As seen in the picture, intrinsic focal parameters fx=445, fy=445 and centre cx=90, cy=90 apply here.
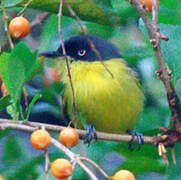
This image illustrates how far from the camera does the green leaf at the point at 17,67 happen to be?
1860mm

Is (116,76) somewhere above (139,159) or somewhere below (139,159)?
above

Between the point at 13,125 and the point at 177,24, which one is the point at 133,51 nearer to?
the point at 177,24

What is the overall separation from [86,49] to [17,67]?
154 cm

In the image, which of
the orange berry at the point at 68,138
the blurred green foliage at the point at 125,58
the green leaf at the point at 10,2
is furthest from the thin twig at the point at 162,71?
the green leaf at the point at 10,2

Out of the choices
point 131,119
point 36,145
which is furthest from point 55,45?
point 36,145

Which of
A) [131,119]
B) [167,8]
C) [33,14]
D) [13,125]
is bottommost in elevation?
[131,119]

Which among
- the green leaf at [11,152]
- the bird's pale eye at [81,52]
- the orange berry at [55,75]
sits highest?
the bird's pale eye at [81,52]

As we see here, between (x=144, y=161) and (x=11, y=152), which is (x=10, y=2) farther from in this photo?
(x=144, y=161)

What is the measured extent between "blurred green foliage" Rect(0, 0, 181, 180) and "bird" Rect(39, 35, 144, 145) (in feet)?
0.30

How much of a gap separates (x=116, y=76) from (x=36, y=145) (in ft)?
5.10

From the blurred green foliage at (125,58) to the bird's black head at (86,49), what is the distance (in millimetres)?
77

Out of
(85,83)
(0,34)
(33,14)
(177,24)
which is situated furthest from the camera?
(33,14)

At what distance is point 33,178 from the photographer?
2.61 meters

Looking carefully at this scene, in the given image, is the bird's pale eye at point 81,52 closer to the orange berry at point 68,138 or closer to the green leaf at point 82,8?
the green leaf at point 82,8
